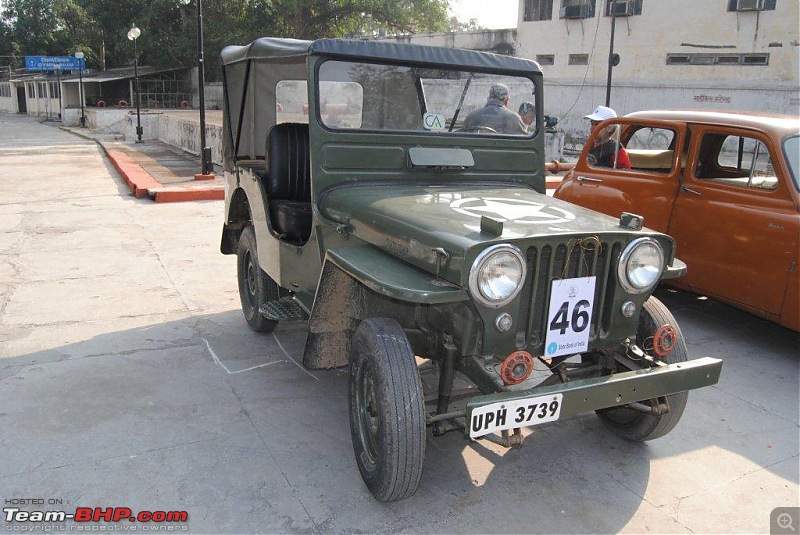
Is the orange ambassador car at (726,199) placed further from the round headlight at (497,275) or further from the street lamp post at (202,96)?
the street lamp post at (202,96)

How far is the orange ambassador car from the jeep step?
9.88ft

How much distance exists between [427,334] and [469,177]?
44.3 inches

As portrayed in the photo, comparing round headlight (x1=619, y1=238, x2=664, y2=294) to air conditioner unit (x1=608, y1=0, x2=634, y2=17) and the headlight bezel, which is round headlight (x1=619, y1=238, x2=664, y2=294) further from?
air conditioner unit (x1=608, y1=0, x2=634, y2=17)

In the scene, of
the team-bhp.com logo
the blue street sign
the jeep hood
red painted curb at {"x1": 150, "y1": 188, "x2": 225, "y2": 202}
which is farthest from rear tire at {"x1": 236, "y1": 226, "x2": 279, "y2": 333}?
the blue street sign

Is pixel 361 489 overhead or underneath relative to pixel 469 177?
underneath

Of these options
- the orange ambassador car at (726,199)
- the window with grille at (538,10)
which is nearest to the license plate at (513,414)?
the orange ambassador car at (726,199)

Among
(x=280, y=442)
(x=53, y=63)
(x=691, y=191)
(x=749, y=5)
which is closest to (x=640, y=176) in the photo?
(x=691, y=191)

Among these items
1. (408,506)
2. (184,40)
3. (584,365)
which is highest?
(184,40)

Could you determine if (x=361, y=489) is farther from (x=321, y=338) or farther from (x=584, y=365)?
(x=584, y=365)

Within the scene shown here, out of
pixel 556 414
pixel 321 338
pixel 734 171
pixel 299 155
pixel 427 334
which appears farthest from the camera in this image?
pixel 734 171

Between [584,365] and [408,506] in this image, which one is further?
[584,365]

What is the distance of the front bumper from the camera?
2.65 metres

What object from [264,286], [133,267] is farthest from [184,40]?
[264,286]

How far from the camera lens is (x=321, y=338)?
11.7ft
